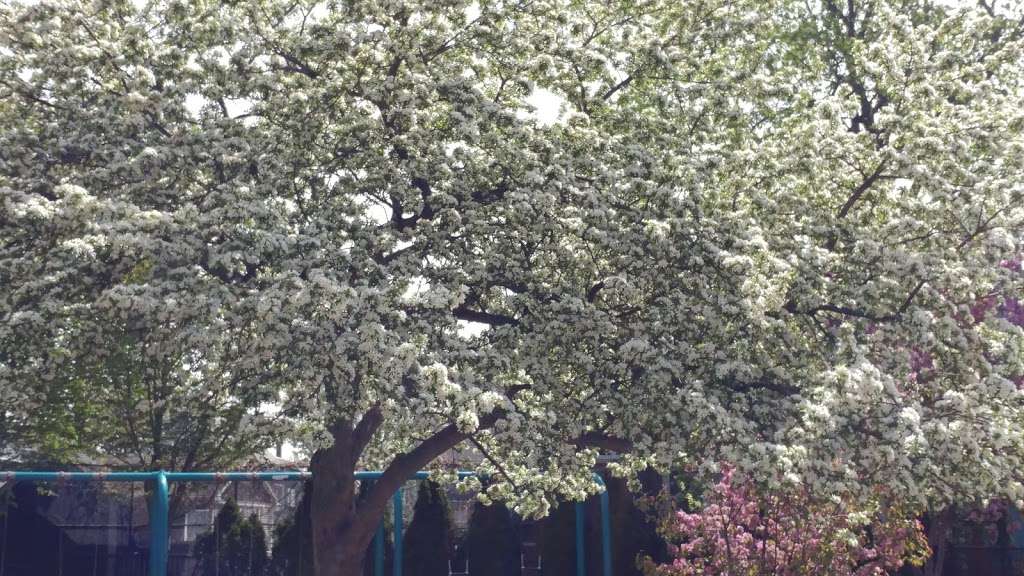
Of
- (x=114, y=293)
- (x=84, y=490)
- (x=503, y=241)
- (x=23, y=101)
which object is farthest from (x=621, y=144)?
(x=84, y=490)

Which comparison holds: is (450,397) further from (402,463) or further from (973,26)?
(973,26)

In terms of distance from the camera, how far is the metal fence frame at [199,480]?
1580 centimetres

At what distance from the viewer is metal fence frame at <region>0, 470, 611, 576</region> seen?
15.8 metres

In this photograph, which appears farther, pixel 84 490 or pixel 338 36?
pixel 84 490

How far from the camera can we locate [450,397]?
40.3 feet

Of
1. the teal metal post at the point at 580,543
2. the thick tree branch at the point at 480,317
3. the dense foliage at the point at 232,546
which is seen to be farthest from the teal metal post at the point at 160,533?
the teal metal post at the point at 580,543

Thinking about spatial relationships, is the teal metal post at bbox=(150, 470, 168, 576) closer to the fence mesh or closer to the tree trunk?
the fence mesh

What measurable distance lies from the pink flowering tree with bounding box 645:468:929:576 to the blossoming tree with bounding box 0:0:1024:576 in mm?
2658

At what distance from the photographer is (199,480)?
17.5 m

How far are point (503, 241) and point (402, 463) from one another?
3.92 m

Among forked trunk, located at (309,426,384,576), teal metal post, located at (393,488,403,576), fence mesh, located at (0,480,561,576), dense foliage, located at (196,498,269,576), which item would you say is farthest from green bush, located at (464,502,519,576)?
forked trunk, located at (309,426,384,576)

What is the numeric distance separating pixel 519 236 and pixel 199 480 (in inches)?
273

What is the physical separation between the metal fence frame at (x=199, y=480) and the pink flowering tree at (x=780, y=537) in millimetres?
4279

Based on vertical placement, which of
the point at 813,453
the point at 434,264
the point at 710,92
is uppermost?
the point at 710,92
